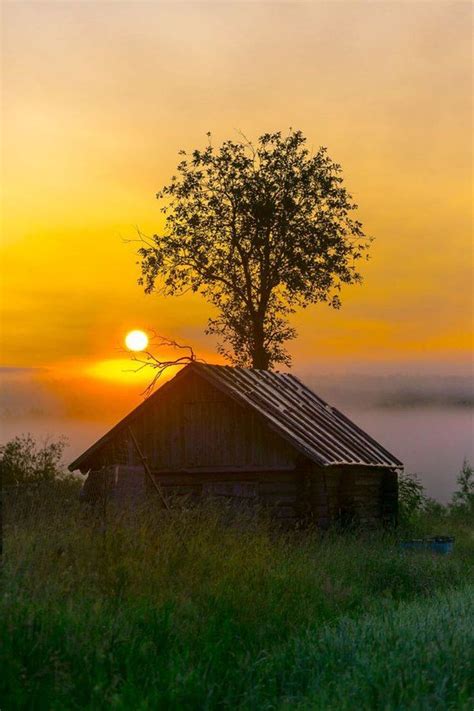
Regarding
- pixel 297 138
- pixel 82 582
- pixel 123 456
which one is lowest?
pixel 82 582

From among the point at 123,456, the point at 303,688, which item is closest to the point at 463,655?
the point at 303,688

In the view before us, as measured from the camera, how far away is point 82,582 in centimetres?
1295

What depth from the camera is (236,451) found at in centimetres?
2941

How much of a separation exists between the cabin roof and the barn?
43mm

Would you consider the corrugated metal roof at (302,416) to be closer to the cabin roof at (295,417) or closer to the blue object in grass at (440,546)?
the cabin roof at (295,417)

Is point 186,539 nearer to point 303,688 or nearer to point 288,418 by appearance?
point 303,688

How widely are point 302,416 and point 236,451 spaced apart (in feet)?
9.70

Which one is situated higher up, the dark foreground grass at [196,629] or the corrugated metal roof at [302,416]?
the corrugated metal roof at [302,416]

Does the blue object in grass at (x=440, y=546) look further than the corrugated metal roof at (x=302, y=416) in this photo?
No

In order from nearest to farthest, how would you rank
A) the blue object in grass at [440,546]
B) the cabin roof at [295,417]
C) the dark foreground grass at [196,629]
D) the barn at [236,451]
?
the dark foreground grass at [196,629] < the blue object in grass at [440,546] < the cabin roof at [295,417] < the barn at [236,451]

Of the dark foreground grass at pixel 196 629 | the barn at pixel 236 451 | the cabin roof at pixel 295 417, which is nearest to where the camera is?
the dark foreground grass at pixel 196 629

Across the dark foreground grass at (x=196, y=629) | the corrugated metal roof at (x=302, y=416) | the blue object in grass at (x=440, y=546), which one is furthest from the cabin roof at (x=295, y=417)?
the dark foreground grass at (x=196, y=629)

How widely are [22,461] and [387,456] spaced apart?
52.2 feet

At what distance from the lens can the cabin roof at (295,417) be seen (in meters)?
28.5
